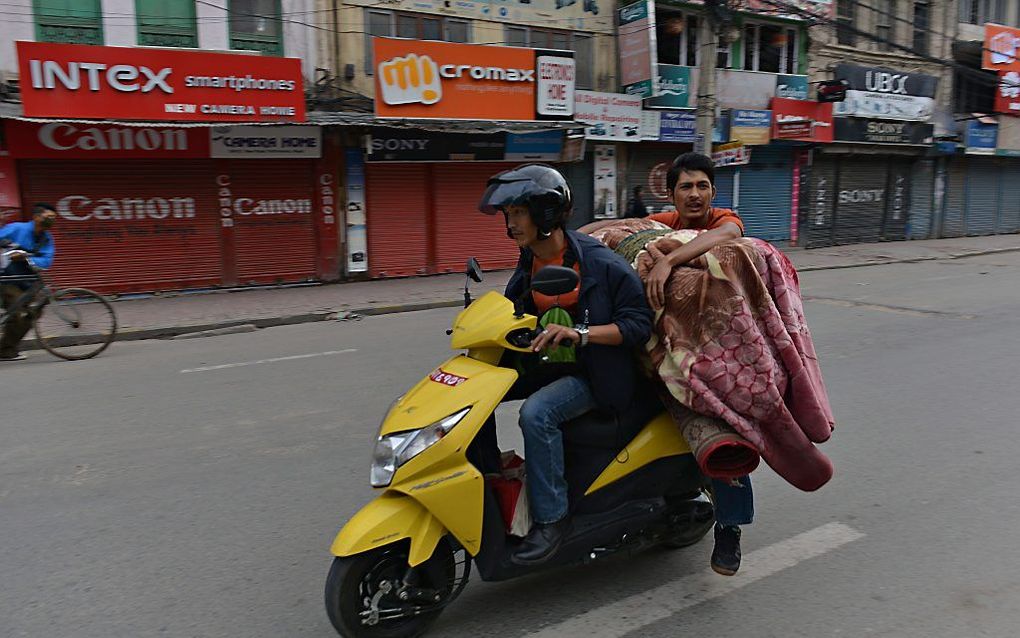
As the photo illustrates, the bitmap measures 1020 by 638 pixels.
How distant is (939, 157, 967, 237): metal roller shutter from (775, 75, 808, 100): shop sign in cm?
768

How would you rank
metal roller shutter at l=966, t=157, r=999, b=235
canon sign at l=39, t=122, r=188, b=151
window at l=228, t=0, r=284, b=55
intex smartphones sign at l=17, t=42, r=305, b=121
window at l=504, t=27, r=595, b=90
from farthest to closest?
metal roller shutter at l=966, t=157, r=999, b=235 < window at l=504, t=27, r=595, b=90 < window at l=228, t=0, r=284, b=55 < canon sign at l=39, t=122, r=188, b=151 < intex smartphones sign at l=17, t=42, r=305, b=121

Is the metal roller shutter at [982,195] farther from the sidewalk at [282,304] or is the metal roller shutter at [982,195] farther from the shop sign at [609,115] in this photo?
the shop sign at [609,115]

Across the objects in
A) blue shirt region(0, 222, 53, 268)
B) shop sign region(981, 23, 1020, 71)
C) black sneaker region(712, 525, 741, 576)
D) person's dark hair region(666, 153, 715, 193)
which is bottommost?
black sneaker region(712, 525, 741, 576)

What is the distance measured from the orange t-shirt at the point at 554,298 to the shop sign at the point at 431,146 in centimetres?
1175

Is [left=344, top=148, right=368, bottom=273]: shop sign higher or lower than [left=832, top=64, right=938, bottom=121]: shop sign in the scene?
lower

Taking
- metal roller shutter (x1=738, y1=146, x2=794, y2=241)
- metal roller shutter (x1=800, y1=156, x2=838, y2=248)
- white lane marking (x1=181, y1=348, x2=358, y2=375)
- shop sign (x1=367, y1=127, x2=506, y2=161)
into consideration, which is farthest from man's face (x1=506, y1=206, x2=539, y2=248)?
metal roller shutter (x1=800, y1=156, x2=838, y2=248)

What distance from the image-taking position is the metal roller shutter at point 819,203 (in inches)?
834

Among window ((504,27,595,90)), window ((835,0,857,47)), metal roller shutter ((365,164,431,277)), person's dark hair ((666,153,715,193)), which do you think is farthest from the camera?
window ((835,0,857,47))

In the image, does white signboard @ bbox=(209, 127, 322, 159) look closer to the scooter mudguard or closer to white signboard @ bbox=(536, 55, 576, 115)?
white signboard @ bbox=(536, 55, 576, 115)

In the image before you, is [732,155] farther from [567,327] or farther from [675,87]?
[567,327]

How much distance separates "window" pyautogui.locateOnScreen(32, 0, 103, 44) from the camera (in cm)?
1183

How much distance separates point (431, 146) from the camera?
15.2 meters

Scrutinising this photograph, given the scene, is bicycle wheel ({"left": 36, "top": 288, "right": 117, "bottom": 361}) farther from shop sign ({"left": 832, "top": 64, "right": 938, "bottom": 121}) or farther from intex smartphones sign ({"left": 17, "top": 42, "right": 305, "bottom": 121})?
shop sign ({"left": 832, "top": 64, "right": 938, "bottom": 121})

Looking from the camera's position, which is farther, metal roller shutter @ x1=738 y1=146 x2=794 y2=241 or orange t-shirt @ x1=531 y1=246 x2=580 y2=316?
metal roller shutter @ x1=738 y1=146 x2=794 y2=241
